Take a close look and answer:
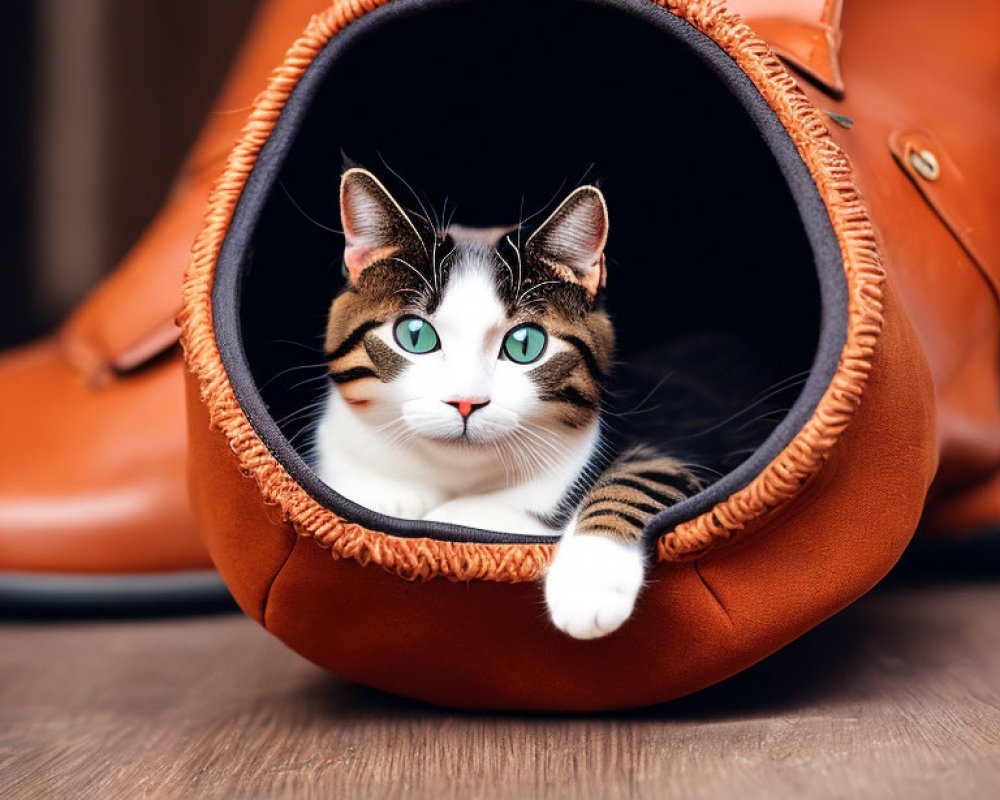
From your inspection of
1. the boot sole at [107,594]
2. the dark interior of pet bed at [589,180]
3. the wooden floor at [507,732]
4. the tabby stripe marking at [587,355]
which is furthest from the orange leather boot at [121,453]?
the tabby stripe marking at [587,355]

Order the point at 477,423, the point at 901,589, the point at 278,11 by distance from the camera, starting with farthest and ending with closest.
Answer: the point at 278,11 → the point at 901,589 → the point at 477,423

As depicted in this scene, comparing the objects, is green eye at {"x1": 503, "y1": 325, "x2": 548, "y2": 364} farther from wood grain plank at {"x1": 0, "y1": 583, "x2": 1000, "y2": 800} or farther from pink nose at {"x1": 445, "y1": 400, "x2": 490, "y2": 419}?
wood grain plank at {"x1": 0, "y1": 583, "x2": 1000, "y2": 800}

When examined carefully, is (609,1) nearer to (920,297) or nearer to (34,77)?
(920,297)

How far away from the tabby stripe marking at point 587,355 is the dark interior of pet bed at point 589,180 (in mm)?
48

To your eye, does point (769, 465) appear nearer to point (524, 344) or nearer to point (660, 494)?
point (660, 494)

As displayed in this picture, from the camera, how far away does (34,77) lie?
2.51 meters

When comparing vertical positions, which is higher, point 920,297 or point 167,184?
point 920,297

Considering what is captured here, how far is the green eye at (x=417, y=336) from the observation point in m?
0.82

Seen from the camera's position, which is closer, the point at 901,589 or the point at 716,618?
the point at 716,618

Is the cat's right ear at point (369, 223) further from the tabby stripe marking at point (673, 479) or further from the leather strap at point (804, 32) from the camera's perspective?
the leather strap at point (804, 32)

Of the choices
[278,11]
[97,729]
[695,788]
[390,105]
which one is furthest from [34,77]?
[695,788]

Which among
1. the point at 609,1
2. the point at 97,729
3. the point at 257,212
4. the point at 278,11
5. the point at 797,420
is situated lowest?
the point at 97,729

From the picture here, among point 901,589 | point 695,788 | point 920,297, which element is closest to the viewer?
point 695,788

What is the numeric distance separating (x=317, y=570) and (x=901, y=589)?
2.60 ft
